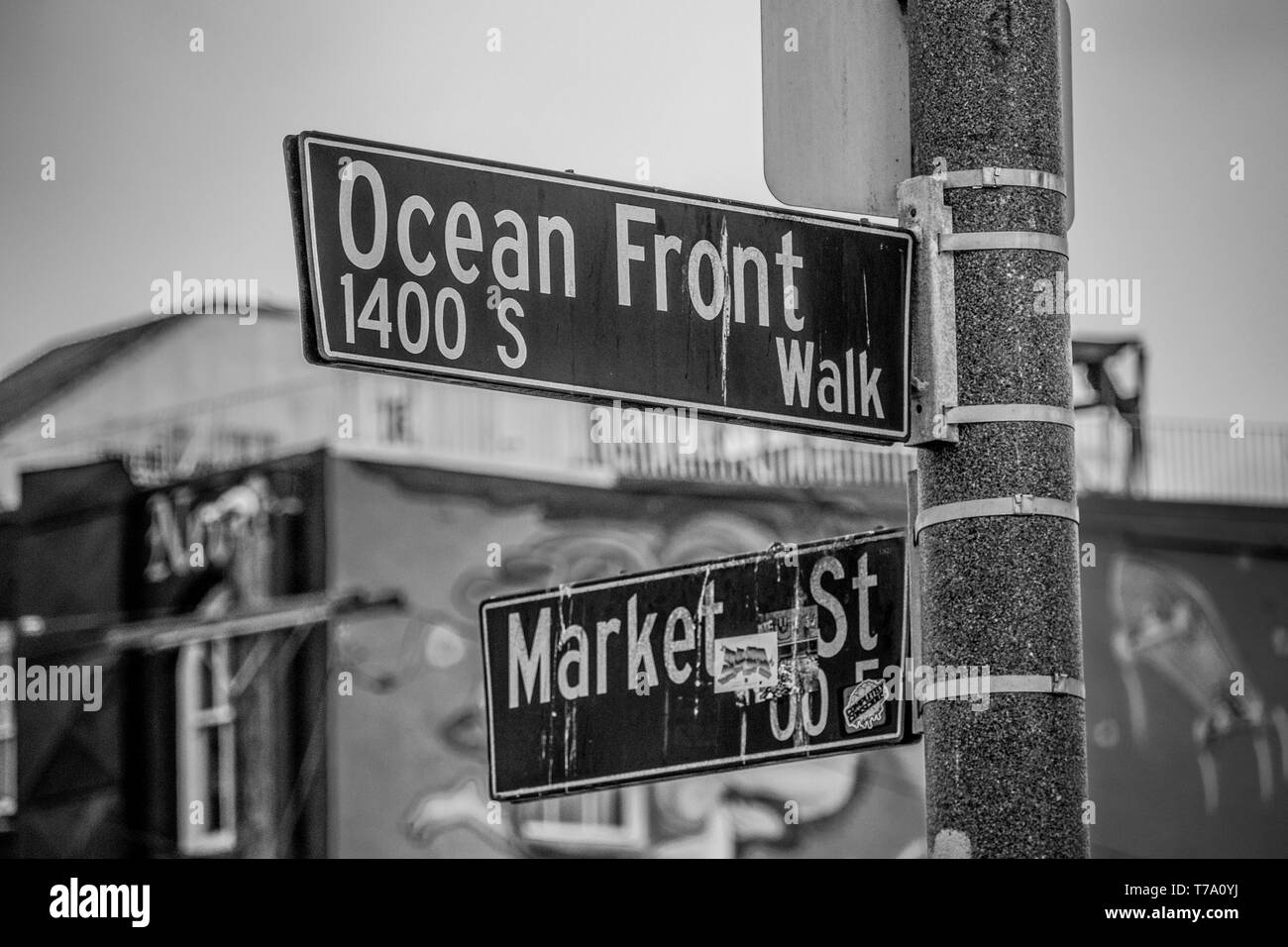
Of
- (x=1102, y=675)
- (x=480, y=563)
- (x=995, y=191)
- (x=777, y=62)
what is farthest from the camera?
(x=1102, y=675)

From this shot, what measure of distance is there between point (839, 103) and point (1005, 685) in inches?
51.1

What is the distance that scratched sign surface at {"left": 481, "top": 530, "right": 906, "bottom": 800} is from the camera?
434 cm

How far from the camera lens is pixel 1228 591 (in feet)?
91.2

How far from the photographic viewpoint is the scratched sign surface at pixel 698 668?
4336mm

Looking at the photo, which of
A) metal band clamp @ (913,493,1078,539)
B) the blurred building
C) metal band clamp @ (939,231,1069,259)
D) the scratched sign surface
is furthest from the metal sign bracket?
the blurred building

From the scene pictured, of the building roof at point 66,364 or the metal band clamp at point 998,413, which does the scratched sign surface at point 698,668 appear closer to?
the metal band clamp at point 998,413

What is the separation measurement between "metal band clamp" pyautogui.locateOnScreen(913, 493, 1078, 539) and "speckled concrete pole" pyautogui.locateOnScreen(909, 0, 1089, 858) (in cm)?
1

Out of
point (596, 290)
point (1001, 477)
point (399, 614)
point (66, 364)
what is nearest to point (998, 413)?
point (1001, 477)

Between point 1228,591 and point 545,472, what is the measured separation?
9243mm

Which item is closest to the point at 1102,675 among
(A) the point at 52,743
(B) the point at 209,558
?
(B) the point at 209,558

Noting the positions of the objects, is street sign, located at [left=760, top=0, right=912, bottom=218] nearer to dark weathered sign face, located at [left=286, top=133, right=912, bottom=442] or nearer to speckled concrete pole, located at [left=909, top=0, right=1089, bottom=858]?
speckled concrete pole, located at [left=909, top=0, right=1089, bottom=858]
